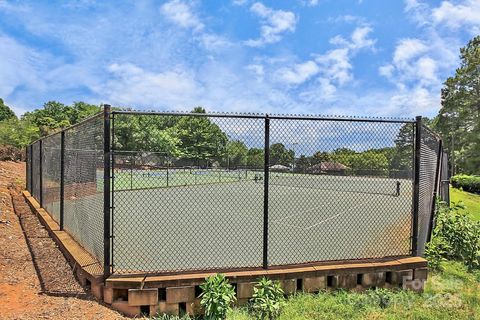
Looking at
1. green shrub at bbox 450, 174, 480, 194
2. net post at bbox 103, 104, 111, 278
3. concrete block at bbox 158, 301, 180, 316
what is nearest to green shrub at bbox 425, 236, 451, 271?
concrete block at bbox 158, 301, 180, 316

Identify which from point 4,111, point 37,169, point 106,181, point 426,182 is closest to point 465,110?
point 426,182

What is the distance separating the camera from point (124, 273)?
4.32m

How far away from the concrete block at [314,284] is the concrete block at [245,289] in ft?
2.39

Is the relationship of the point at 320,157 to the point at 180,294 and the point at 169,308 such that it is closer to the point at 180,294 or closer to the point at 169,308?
the point at 180,294

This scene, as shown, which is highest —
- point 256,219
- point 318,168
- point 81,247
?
point 318,168

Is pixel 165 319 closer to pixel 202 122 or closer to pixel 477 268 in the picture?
pixel 202 122

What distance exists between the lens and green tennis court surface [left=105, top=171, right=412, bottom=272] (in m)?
5.72

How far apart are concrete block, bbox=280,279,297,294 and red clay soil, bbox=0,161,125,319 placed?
1.93m

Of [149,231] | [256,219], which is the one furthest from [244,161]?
[256,219]

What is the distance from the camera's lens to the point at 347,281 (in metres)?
4.72

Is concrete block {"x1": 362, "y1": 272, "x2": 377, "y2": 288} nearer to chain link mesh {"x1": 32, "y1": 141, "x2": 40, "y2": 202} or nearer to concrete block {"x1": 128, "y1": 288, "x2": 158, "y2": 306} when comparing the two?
concrete block {"x1": 128, "y1": 288, "x2": 158, "y2": 306}

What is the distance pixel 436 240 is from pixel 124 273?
16.9 feet

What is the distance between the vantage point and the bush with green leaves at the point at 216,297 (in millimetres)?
3838

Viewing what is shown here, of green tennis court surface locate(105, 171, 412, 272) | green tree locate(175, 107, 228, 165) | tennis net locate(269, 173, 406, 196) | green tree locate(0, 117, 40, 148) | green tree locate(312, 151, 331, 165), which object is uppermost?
green tree locate(0, 117, 40, 148)
